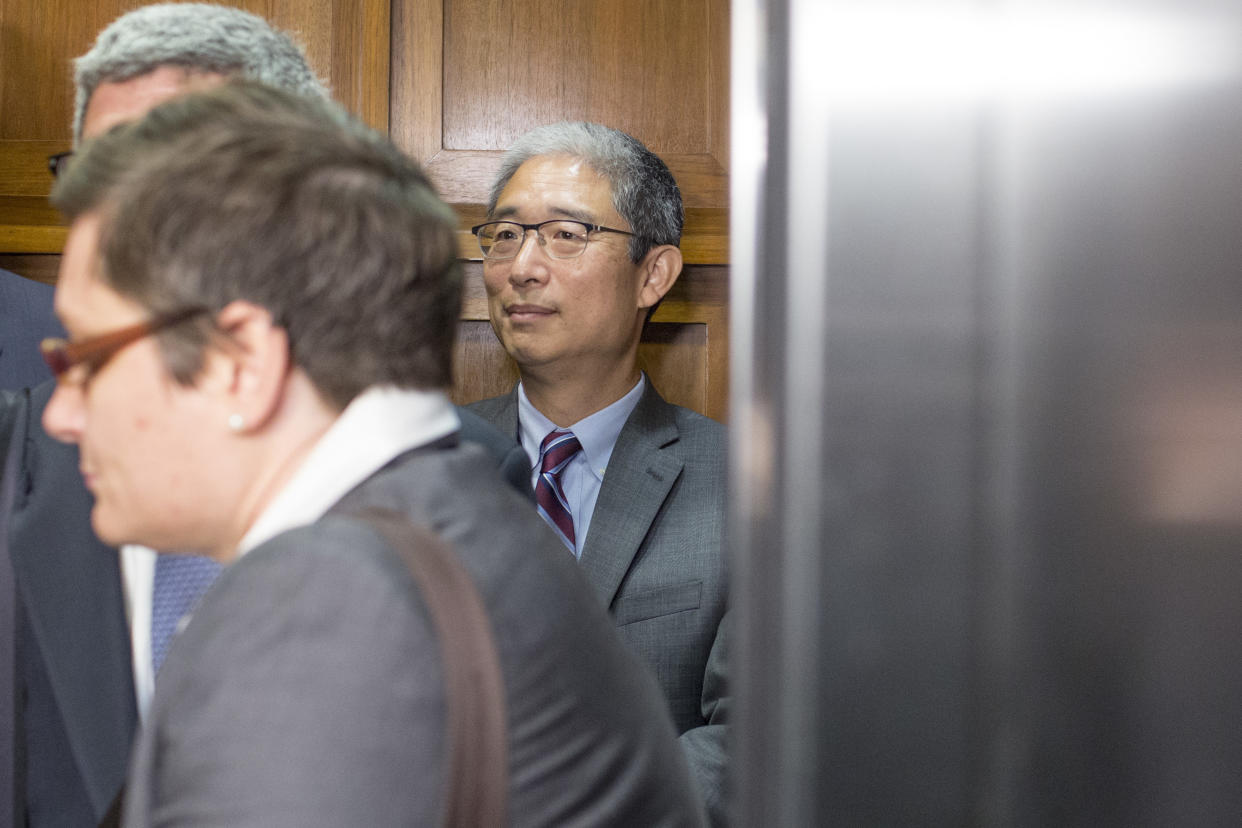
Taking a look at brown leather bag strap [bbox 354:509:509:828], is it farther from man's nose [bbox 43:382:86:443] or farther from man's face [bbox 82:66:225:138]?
man's face [bbox 82:66:225:138]

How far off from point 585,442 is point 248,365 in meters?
1.17

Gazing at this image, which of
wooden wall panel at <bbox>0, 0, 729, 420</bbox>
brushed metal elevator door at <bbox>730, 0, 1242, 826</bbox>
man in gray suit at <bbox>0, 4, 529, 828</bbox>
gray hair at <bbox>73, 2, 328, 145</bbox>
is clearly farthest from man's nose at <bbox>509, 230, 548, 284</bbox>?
brushed metal elevator door at <bbox>730, 0, 1242, 826</bbox>

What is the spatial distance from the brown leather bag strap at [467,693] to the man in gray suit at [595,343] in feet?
3.46

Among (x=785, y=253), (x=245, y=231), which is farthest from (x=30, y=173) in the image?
(x=785, y=253)

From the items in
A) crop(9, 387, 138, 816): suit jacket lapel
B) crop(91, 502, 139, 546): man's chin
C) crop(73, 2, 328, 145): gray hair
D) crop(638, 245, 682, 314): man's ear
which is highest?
crop(73, 2, 328, 145): gray hair

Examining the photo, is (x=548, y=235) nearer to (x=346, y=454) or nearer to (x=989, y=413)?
(x=346, y=454)

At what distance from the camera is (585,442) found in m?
1.83

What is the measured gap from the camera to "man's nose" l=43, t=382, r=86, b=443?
0.73m

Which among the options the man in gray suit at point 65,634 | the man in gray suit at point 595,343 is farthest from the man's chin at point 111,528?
the man in gray suit at point 595,343

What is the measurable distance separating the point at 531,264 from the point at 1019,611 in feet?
4.53

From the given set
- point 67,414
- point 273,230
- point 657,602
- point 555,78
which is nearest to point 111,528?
point 67,414

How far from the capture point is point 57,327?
48.8 inches

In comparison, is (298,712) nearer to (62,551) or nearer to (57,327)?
(62,551)

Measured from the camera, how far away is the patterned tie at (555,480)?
1750 mm
